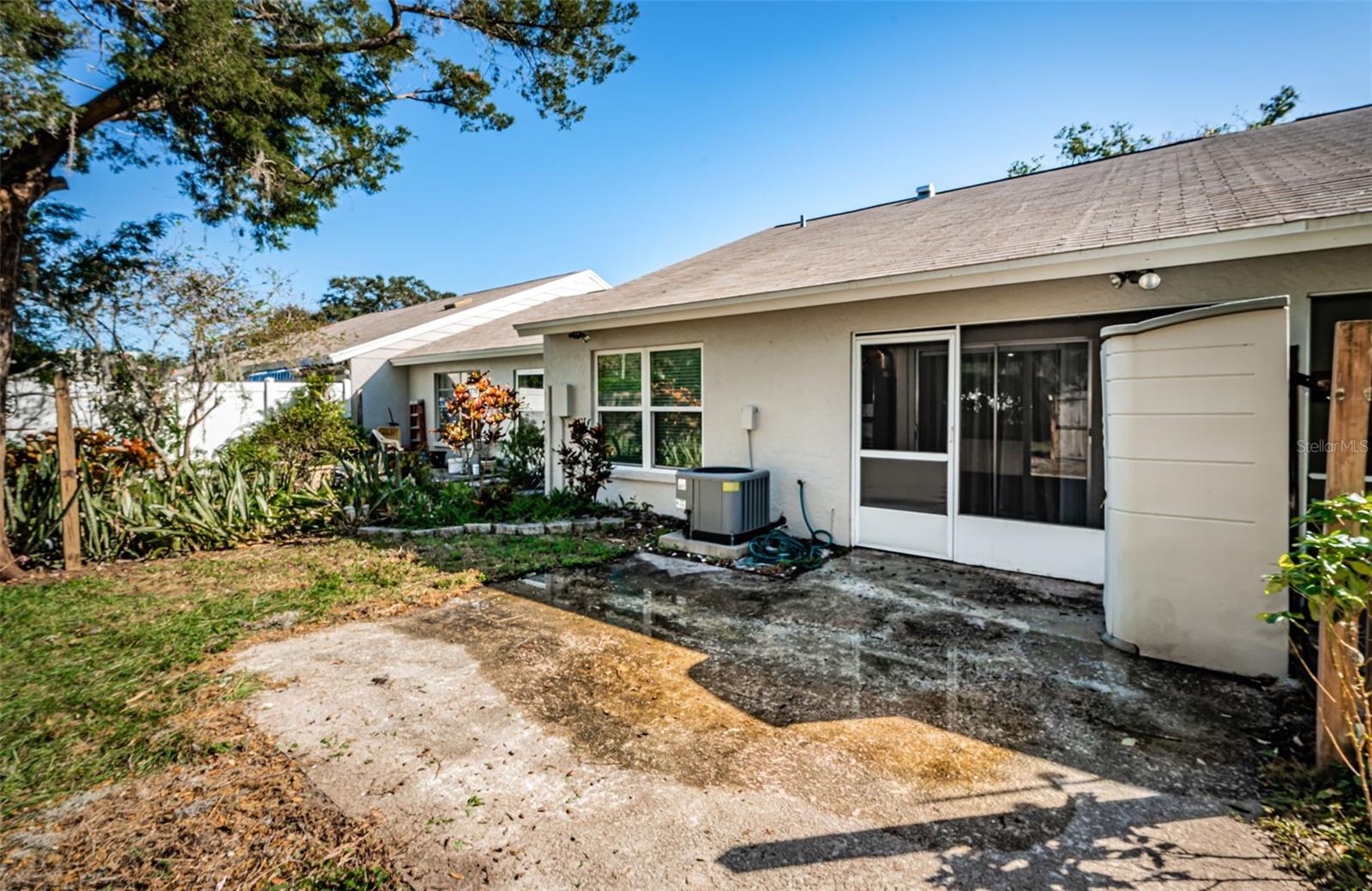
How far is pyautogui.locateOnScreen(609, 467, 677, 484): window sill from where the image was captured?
8039 mm

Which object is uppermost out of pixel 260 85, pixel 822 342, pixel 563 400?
pixel 260 85

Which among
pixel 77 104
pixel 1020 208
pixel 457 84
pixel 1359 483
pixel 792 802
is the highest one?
pixel 457 84

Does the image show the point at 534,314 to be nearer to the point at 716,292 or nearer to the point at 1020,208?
the point at 716,292

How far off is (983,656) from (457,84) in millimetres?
8871

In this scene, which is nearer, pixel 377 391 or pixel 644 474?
pixel 644 474

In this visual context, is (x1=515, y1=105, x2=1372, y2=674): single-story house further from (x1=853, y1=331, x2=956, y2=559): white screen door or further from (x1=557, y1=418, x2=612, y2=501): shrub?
(x1=557, y1=418, x2=612, y2=501): shrub

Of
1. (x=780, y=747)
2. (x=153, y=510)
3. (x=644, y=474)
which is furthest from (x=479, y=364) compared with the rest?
(x=780, y=747)

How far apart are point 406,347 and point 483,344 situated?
3968 mm

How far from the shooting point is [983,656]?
3818 mm

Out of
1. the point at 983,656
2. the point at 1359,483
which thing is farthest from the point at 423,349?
the point at 1359,483

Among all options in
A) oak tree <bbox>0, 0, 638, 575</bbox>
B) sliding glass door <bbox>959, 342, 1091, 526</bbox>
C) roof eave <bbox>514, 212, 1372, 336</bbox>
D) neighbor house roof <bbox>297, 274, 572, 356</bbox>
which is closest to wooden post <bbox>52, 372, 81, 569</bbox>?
oak tree <bbox>0, 0, 638, 575</bbox>

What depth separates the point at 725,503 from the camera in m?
6.45

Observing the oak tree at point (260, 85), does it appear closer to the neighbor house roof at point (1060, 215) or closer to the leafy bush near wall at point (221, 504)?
the leafy bush near wall at point (221, 504)

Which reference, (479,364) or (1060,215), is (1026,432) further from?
(479,364)
